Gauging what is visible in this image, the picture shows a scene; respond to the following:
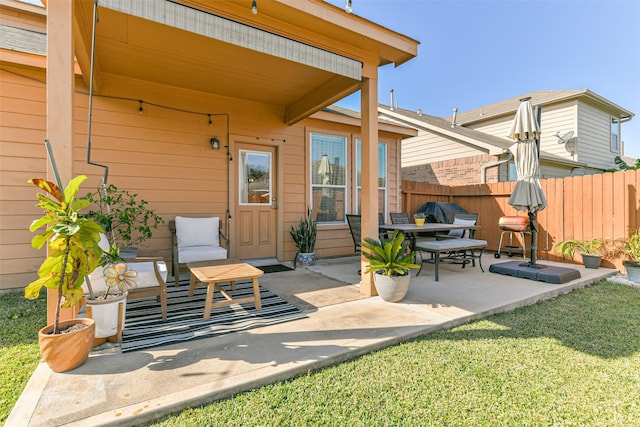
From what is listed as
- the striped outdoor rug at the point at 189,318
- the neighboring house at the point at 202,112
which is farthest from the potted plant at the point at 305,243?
the striped outdoor rug at the point at 189,318

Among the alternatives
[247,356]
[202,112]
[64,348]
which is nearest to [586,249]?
[247,356]

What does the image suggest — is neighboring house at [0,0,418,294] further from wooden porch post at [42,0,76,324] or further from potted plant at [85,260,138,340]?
potted plant at [85,260,138,340]

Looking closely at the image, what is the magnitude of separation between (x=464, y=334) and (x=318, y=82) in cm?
381

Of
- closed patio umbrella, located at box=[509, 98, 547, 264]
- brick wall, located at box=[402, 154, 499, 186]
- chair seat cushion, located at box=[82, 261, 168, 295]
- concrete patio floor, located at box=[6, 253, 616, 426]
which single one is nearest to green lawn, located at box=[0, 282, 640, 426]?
concrete patio floor, located at box=[6, 253, 616, 426]

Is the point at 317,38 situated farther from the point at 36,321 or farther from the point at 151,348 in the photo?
the point at 36,321

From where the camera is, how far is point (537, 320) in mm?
3014

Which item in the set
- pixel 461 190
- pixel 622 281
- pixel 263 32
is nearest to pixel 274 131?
pixel 263 32

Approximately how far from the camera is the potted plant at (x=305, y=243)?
5340 mm

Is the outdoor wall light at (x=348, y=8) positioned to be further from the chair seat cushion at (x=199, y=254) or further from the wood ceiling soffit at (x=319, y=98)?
the chair seat cushion at (x=199, y=254)

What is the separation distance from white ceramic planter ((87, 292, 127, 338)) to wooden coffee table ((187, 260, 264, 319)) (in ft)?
2.23

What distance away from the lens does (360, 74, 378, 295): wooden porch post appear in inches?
146

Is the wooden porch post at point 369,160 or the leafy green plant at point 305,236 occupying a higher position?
the wooden porch post at point 369,160

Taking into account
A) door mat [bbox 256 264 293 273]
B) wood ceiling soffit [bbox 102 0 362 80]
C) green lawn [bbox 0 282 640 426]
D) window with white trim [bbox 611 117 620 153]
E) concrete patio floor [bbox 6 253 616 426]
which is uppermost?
window with white trim [bbox 611 117 620 153]

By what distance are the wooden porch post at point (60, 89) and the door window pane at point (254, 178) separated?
3128mm
